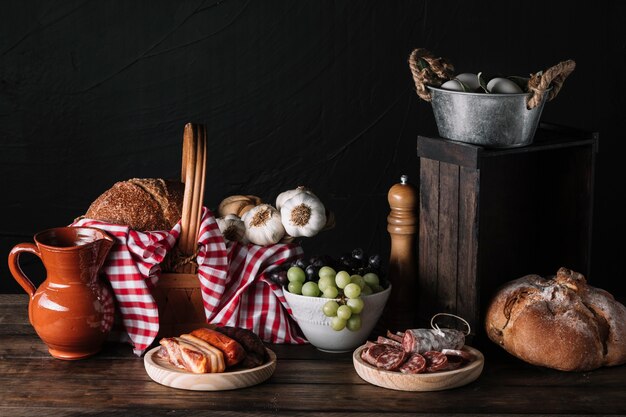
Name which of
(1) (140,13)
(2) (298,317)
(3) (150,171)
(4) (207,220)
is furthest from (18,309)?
(1) (140,13)

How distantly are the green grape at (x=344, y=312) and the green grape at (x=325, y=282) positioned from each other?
0.15 feet

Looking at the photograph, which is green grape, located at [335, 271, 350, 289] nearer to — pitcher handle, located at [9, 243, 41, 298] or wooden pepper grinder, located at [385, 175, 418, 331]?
wooden pepper grinder, located at [385, 175, 418, 331]

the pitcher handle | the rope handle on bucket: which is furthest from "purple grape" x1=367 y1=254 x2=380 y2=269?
the pitcher handle

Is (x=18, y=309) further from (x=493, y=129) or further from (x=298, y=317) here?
(x=493, y=129)

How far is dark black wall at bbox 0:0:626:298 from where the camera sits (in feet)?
10.1

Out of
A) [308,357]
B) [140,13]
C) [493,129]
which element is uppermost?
[140,13]

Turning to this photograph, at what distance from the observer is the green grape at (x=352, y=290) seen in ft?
5.79

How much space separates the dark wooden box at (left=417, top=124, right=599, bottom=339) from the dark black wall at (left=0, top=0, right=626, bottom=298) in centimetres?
109

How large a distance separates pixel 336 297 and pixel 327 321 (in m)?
0.05

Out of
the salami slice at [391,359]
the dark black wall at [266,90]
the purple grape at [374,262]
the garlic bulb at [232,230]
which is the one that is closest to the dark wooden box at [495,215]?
the purple grape at [374,262]

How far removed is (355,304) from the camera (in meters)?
1.77

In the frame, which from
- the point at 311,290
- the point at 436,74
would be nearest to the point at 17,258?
the point at 311,290

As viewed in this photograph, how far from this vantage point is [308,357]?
1.85 meters

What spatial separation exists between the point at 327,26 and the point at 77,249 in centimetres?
157
